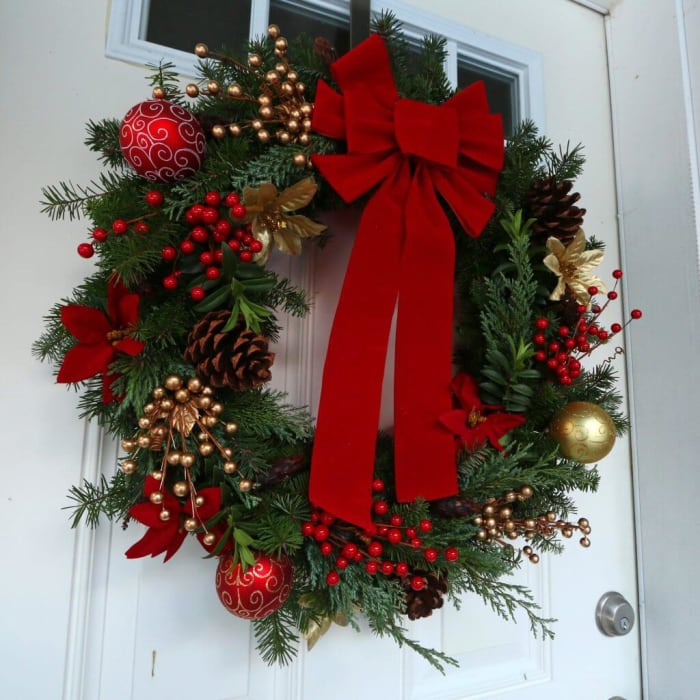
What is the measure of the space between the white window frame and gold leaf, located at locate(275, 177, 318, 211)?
0.86 feet

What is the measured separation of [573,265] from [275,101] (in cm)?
42

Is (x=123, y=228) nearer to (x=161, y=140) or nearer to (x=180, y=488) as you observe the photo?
(x=161, y=140)

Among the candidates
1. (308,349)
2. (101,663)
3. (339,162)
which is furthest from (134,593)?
(339,162)

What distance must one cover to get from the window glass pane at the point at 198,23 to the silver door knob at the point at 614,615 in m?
1.05

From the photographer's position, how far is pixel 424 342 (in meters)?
0.58

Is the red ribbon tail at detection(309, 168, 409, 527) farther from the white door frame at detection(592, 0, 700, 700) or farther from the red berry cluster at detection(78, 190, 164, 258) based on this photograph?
the white door frame at detection(592, 0, 700, 700)

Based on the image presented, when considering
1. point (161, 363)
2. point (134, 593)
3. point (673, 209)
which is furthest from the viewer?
point (673, 209)

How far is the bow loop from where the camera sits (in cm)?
57

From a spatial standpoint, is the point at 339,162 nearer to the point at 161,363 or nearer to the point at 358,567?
the point at 161,363

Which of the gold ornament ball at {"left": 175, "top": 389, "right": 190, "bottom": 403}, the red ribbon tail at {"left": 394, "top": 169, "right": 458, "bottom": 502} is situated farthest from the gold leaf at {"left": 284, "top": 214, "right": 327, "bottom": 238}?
the gold ornament ball at {"left": 175, "top": 389, "right": 190, "bottom": 403}

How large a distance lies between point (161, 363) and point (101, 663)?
1.25 feet

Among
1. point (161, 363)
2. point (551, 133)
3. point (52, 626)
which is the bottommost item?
point (52, 626)

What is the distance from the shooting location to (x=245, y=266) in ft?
1.63

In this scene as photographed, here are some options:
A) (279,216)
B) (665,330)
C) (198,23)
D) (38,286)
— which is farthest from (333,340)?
(665,330)
